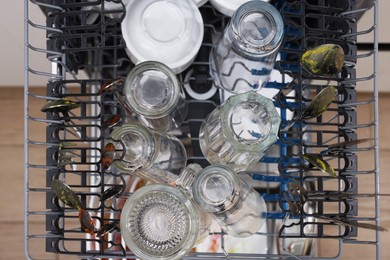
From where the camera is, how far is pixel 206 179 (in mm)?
563

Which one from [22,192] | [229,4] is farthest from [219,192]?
[22,192]

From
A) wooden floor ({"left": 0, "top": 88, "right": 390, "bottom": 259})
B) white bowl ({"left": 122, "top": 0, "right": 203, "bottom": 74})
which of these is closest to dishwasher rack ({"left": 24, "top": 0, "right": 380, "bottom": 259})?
white bowl ({"left": 122, "top": 0, "right": 203, "bottom": 74})

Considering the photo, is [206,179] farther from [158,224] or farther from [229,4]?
[229,4]

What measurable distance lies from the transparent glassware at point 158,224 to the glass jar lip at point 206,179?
0.02 meters

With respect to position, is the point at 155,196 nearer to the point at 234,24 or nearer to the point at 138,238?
the point at 138,238

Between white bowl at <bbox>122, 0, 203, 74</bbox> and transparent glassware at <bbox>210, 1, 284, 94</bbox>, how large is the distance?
1.6 inches

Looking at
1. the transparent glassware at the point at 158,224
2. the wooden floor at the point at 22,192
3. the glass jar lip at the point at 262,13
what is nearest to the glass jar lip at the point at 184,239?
the transparent glassware at the point at 158,224

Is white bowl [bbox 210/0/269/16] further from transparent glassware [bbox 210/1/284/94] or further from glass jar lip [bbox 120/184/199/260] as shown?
glass jar lip [bbox 120/184/199/260]

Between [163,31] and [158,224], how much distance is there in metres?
0.23

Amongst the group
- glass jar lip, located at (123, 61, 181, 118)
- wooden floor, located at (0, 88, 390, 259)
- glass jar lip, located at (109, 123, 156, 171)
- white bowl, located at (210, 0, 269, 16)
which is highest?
white bowl, located at (210, 0, 269, 16)

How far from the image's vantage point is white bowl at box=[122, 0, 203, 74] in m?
0.67

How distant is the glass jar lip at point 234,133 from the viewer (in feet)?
1.84

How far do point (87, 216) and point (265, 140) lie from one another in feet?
0.64

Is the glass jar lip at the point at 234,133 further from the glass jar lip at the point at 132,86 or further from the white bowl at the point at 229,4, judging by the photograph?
the white bowl at the point at 229,4
